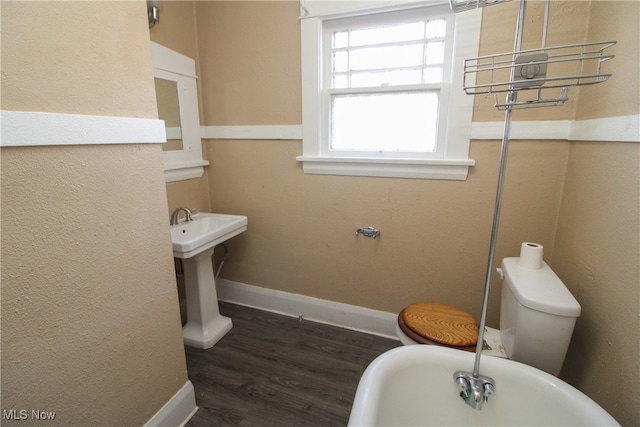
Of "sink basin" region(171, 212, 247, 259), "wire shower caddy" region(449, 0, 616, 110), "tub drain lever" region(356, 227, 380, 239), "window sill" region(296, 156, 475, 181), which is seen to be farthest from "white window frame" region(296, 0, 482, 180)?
"sink basin" region(171, 212, 247, 259)

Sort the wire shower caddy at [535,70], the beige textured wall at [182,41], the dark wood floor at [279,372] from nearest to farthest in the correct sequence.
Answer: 1. the wire shower caddy at [535,70]
2. the dark wood floor at [279,372]
3. the beige textured wall at [182,41]

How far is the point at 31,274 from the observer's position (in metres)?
0.83

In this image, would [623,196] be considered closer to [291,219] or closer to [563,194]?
[563,194]

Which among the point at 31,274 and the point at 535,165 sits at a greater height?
the point at 535,165

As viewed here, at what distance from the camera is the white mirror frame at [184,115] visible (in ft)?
5.95

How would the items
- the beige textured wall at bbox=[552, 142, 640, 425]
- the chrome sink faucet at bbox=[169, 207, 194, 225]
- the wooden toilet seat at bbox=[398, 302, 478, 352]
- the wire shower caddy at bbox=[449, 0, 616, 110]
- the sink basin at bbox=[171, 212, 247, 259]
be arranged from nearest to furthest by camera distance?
1. the wire shower caddy at bbox=[449, 0, 616, 110]
2. the beige textured wall at bbox=[552, 142, 640, 425]
3. the wooden toilet seat at bbox=[398, 302, 478, 352]
4. the sink basin at bbox=[171, 212, 247, 259]
5. the chrome sink faucet at bbox=[169, 207, 194, 225]

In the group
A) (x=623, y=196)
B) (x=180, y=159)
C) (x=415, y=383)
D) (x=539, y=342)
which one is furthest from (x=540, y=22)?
(x=180, y=159)

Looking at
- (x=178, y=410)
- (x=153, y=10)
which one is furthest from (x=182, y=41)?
(x=178, y=410)

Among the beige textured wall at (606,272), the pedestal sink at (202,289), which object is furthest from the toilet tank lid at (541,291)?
the pedestal sink at (202,289)

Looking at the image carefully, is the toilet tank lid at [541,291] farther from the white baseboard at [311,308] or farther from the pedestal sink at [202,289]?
the pedestal sink at [202,289]

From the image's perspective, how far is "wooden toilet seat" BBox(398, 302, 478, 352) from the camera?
3.95 ft

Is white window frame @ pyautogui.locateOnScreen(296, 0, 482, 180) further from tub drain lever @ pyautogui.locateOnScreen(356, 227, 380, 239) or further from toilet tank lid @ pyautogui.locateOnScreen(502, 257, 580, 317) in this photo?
toilet tank lid @ pyautogui.locateOnScreen(502, 257, 580, 317)

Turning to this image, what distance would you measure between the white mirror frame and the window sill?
2.49 feet

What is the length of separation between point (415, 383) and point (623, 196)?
90 cm
